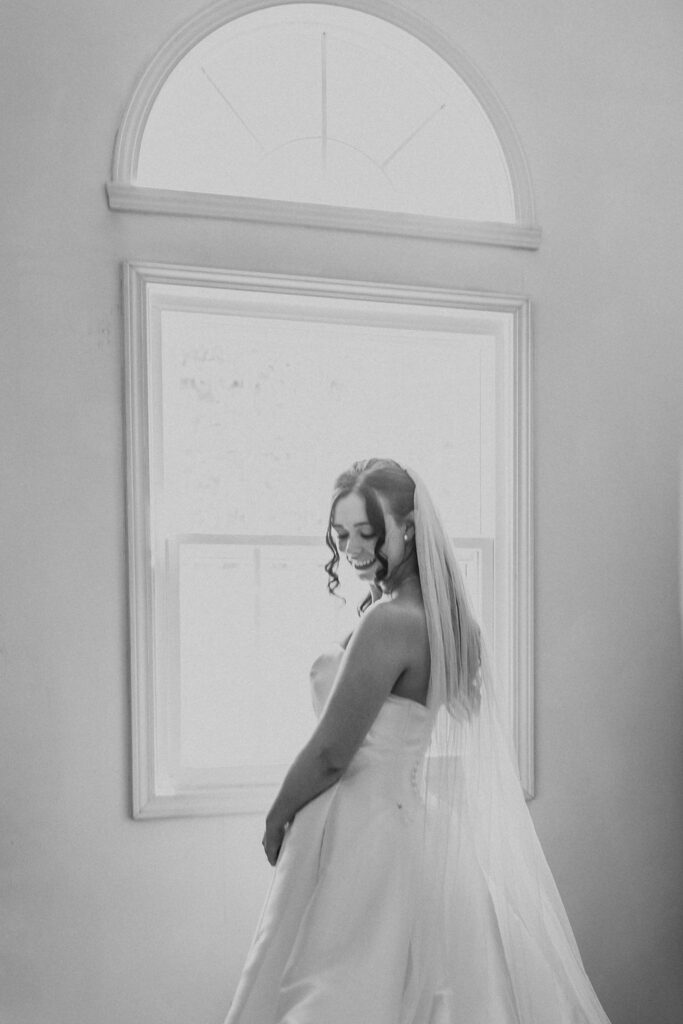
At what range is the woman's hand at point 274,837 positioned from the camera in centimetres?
243

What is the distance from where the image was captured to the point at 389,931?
2.22 metres

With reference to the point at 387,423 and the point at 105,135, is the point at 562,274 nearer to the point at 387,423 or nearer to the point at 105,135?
the point at 387,423

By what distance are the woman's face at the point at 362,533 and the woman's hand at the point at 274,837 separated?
674 mm

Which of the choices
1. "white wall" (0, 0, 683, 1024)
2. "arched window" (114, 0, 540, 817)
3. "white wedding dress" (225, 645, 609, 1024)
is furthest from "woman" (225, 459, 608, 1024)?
"white wall" (0, 0, 683, 1024)

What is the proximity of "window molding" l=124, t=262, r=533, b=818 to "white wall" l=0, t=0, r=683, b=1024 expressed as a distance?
5 cm

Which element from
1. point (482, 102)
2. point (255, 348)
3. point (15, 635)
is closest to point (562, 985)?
point (15, 635)

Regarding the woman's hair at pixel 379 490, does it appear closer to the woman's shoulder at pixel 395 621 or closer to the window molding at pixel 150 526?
the woman's shoulder at pixel 395 621

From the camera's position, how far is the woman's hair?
254 centimetres

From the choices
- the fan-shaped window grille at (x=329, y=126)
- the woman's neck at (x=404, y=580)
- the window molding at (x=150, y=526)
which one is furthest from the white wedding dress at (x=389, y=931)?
the fan-shaped window grille at (x=329, y=126)

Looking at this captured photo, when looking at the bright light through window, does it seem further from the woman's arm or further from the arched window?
the woman's arm

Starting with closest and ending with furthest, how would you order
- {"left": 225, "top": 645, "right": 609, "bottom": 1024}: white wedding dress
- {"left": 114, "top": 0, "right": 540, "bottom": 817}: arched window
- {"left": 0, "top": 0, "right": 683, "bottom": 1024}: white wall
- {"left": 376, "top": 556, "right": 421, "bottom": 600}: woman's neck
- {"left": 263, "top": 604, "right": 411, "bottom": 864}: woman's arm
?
1. {"left": 225, "top": 645, "right": 609, "bottom": 1024}: white wedding dress
2. {"left": 263, "top": 604, "right": 411, "bottom": 864}: woman's arm
3. {"left": 376, "top": 556, "right": 421, "bottom": 600}: woman's neck
4. {"left": 0, "top": 0, "right": 683, "bottom": 1024}: white wall
5. {"left": 114, "top": 0, "right": 540, "bottom": 817}: arched window

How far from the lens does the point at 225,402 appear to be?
3102 mm

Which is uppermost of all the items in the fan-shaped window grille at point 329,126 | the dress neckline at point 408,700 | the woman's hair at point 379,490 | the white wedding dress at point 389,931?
the fan-shaped window grille at point 329,126

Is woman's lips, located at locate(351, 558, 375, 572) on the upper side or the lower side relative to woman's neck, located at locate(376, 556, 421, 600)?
upper
